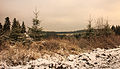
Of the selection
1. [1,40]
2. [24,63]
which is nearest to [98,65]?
[24,63]

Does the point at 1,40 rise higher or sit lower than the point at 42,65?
higher

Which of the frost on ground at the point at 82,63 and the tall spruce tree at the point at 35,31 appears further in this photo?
the tall spruce tree at the point at 35,31

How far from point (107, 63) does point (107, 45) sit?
4.47m

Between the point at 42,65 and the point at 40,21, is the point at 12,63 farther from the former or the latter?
the point at 40,21

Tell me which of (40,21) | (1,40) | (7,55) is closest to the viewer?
(7,55)

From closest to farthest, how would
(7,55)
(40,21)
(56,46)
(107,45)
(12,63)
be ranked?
(12,63)
(7,55)
(56,46)
(107,45)
(40,21)

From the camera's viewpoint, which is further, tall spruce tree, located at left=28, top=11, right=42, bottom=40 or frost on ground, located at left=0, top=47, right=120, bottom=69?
tall spruce tree, located at left=28, top=11, right=42, bottom=40

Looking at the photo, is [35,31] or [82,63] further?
[35,31]

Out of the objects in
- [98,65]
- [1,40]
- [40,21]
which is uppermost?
[40,21]

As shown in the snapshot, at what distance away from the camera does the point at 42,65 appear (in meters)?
4.16

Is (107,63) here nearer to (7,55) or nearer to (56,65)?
(56,65)

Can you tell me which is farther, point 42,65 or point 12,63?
point 12,63

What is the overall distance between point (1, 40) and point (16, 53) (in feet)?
6.22

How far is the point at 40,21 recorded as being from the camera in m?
18.8
